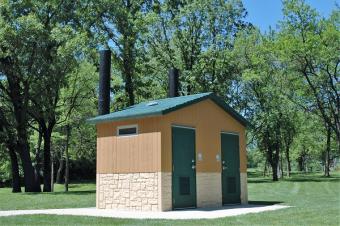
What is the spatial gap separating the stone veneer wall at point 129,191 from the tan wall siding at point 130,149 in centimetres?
20

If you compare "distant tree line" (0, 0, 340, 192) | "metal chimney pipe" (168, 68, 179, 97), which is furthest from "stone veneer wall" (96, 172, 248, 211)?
"distant tree line" (0, 0, 340, 192)

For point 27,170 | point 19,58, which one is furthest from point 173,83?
point 27,170

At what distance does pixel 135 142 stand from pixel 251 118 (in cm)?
2847

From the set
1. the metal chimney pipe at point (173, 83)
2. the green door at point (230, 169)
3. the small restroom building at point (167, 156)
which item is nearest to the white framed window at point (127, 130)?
the small restroom building at point (167, 156)

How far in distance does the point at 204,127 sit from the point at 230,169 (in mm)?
2004

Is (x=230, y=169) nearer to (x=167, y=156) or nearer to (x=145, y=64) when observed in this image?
(x=167, y=156)

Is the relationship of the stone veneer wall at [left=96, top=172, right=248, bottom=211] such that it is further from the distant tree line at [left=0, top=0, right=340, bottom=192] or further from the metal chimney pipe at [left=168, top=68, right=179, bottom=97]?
the distant tree line at [left=0, top=0, right=340, bottom=192]

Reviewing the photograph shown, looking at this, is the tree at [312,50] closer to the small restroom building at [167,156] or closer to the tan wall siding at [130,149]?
the small restroom building at [167,156]

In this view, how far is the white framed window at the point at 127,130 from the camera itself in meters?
14.8

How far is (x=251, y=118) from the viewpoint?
138 ft

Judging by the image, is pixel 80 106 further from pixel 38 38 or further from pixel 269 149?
pixel 269 149

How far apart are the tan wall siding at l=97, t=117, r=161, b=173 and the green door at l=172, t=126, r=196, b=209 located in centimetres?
63

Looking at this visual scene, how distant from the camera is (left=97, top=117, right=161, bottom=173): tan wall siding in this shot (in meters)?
14.3

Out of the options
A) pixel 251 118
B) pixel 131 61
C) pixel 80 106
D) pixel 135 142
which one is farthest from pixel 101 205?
pixel 251 118
